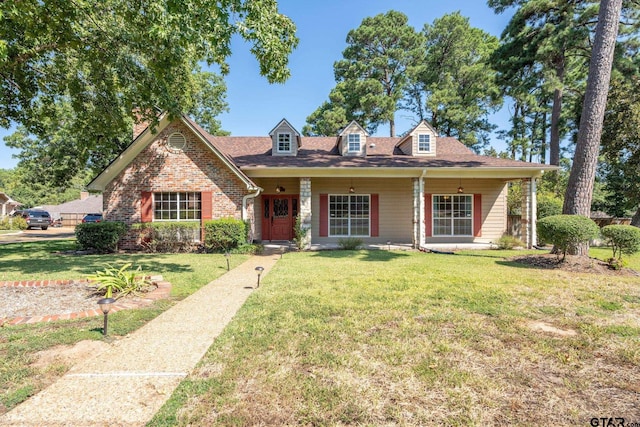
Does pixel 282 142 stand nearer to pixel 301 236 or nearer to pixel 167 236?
pixel 301 236

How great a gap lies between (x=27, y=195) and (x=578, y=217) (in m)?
80.4

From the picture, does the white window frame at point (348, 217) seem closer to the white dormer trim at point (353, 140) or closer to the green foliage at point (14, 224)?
the white dormer trim at point (353, 140)

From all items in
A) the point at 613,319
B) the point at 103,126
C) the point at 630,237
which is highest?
the point at 103,126

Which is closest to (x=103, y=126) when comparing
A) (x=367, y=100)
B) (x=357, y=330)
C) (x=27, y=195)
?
(x=357, y=330)

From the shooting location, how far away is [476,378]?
9.25ft

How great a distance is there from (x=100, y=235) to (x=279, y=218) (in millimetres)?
6944

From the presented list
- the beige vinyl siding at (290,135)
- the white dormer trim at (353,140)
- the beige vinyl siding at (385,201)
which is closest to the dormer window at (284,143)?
the beige vinyl siding at (290,135)

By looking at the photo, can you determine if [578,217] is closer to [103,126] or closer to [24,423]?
[24,423]

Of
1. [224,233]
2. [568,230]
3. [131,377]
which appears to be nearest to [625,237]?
[568,230]

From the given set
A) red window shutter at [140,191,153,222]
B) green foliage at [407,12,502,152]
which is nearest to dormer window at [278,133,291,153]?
red window shutter at [140,191,153,222]

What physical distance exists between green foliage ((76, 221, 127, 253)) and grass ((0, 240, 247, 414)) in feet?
4.69

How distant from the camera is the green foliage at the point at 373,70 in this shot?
24734mm

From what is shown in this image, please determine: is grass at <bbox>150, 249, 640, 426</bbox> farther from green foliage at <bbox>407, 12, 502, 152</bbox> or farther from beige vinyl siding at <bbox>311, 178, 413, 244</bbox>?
green foliage at <bbox>407, 12, 502, 152</bbox>

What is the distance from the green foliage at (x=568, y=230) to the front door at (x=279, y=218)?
9.54 m
